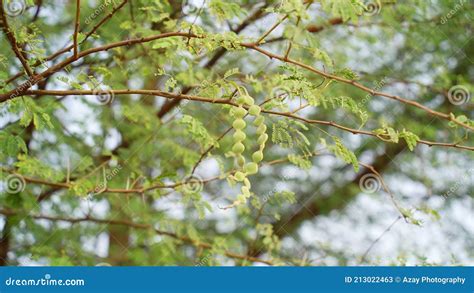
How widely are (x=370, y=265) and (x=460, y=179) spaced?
5.91 ft

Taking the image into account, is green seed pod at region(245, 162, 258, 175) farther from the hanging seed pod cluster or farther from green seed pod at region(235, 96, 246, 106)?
green seed pod at region(235, 96, 246, 106)

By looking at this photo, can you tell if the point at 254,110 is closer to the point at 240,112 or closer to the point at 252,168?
the point at 240,112

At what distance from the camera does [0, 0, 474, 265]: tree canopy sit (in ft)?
6.56

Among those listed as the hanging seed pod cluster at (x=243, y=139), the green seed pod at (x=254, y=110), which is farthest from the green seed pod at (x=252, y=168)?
the green seed pod at (x=254, y=110)

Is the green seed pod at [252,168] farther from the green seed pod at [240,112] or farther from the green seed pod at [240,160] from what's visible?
the green seed pod at [240,112]

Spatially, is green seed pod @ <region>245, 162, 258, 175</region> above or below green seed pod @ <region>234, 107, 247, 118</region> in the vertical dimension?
below

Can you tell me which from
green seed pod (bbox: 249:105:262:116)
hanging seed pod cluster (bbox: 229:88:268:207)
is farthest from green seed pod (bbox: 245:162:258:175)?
green seed pod (bbox: 249:105:262:116)

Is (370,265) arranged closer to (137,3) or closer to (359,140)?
(137,3)

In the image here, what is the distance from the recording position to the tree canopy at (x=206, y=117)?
200cm

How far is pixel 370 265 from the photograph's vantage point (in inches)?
129

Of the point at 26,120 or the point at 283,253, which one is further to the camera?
the point at 283,253

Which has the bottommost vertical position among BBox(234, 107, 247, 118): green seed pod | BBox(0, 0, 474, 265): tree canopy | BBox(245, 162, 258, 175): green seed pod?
BBox(245, 162, 258, 175): green seed pod

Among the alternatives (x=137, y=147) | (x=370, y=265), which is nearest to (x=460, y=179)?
(x=370, y=265)

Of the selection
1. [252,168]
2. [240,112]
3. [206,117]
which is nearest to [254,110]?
[240,112]
